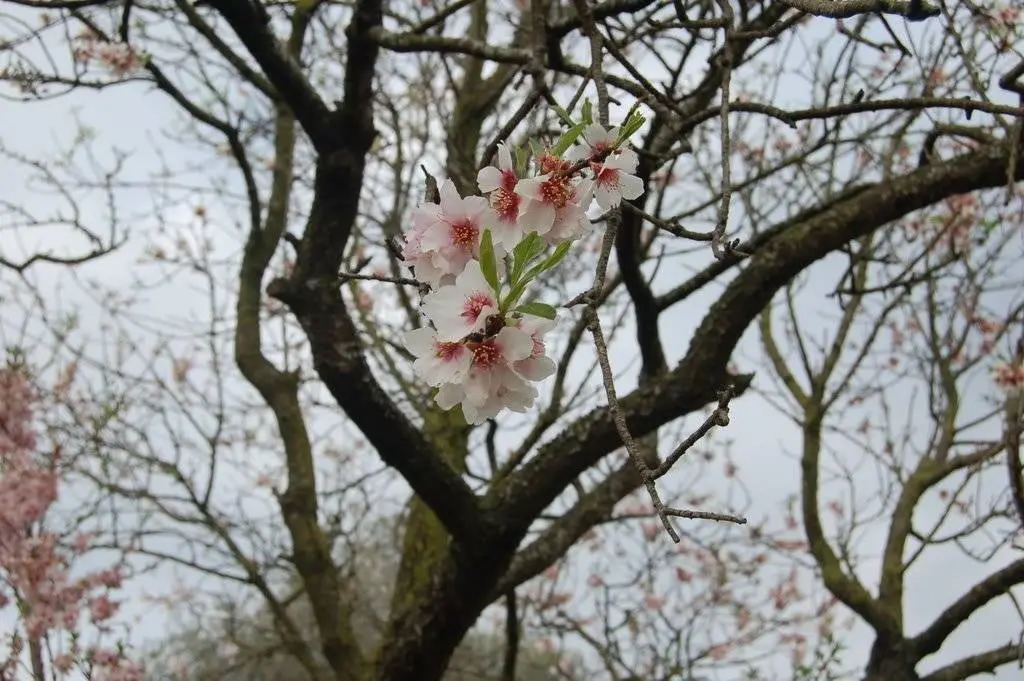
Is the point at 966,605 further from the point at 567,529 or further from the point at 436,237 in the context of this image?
the point at 436,237

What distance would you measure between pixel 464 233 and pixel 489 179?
6cm

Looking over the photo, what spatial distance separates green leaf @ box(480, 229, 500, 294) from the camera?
2.31 feet

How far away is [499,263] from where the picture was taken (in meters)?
0.78

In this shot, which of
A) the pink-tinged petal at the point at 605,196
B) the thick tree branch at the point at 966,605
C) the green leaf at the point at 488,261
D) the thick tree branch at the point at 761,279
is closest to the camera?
the green leaf at the point at 488,261

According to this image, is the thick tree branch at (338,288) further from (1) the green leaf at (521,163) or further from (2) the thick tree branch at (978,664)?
(2) the thick tree branch at (978,664)

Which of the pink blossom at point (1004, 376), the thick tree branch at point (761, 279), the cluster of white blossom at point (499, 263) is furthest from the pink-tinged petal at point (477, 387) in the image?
the pink blossom at point (1004, 376)

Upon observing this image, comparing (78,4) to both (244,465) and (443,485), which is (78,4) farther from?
(244,465)

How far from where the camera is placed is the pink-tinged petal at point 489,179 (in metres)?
0.83

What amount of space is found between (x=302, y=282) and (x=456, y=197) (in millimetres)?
1551

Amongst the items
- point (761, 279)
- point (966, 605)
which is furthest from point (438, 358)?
point (966, 605)

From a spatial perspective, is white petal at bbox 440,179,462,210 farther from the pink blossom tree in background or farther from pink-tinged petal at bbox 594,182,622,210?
the pink blossom tree in background

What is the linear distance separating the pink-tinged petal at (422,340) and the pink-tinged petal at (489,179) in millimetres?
162

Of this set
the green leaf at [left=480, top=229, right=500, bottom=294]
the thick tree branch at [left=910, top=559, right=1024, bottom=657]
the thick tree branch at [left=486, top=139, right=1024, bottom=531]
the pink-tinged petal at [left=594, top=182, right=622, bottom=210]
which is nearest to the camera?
the green leaf at [left=480, top=229, right=500, bottom=294]

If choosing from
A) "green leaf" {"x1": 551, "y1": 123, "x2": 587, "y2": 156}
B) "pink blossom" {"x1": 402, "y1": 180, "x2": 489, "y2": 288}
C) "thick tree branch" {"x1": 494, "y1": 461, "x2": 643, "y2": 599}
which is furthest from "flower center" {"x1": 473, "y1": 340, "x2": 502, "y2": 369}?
"thick tree branch" {"x1": 494, "y1": 461, "x2": 643, "y2": 599}
